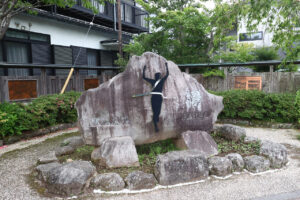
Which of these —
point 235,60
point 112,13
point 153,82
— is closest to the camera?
point 153,82

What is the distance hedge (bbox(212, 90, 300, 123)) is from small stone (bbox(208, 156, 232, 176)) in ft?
16.5

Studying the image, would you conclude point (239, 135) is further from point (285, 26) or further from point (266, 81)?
point (266, 81)

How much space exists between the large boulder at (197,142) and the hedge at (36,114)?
200 inches

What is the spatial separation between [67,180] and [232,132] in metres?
4.69

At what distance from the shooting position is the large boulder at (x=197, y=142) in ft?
17.3

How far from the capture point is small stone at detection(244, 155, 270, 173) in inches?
184

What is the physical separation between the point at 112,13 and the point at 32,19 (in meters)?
5.75

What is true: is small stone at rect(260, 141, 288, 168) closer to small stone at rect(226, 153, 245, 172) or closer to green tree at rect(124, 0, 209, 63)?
small stone at rect(226, 153, 245, 172)

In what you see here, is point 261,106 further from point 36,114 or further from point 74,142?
point 36,114

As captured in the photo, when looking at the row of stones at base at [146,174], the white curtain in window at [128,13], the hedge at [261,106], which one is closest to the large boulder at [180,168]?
the row of stones at base at [146,174]

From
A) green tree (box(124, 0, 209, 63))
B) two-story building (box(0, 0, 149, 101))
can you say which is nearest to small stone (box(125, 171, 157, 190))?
two-story building (box(0, 0, 149, 101))

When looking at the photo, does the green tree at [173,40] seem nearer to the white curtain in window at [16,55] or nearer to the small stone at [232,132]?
the white curtain in window at [16,55]

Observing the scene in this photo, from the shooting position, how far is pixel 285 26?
21.6 ft

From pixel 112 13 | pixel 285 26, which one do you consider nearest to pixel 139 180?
pixel 285 26
